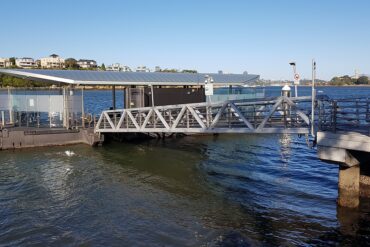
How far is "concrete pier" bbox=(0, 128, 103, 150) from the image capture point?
2336cm

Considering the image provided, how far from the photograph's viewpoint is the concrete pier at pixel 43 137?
23.4m

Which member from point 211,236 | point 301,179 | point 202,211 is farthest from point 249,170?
point 211,236

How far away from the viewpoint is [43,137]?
2412 centimetres

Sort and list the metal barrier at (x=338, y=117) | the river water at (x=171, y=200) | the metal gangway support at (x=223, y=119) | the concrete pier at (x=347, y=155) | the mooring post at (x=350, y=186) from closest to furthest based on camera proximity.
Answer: the river water at (x=171, y=200) → the concrete pier at (x=347, y=155) → the mooring post at (x=350, y=186) → the metal barrier at (x=338, y=117) → the metal gangway support at (x=223, y=119)

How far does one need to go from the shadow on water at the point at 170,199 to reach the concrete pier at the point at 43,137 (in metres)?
0.85

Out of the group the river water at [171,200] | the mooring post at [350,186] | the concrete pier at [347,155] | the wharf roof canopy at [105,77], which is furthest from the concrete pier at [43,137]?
the mooring post at [350,186]

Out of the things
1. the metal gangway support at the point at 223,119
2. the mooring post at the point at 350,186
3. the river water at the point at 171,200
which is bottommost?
the river water at the point at 171,200

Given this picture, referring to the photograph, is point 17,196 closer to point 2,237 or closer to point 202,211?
point 2,237

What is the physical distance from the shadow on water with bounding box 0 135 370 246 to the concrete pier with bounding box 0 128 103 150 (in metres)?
0.85

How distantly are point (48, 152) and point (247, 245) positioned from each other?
15840 mm

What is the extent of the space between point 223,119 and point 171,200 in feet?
31.4

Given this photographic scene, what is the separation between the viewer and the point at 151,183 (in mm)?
16609

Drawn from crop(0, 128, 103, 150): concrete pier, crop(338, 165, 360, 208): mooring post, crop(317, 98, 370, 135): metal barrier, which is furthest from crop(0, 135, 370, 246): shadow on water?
crop(317, 98, 370, 135): metal barrier

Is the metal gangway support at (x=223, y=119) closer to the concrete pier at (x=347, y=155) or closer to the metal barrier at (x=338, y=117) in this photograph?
the metal barrier at (x=338, y=117)
